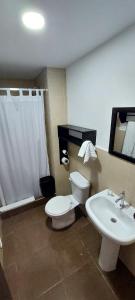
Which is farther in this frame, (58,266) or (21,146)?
(21,146)

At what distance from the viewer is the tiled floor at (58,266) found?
4.61ft

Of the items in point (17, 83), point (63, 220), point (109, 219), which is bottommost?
point (63, 220)

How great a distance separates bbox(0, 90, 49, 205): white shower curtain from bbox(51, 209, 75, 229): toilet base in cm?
76

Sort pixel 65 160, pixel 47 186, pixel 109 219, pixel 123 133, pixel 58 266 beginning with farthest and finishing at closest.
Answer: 1. pixel 47 186
2. pixel 65 160
3. pixel 58 266
4. pixel 109 219
5. pixel 123 133

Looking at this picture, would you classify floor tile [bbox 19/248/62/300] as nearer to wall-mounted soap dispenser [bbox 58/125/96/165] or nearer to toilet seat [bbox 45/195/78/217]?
toilet seat [bbox 45/195/78/217]

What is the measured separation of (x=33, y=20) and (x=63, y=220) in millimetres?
2196

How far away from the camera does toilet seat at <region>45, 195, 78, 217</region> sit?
1.90 m

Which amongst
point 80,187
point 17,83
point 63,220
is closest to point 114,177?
point 80,187

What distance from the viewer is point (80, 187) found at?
77.5 inches

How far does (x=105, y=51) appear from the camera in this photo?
139 centimetres

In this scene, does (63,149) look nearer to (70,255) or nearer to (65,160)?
(65,160)

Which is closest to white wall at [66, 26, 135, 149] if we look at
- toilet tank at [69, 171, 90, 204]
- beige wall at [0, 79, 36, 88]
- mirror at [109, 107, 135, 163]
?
mirror at [109, 107, 135, 163]

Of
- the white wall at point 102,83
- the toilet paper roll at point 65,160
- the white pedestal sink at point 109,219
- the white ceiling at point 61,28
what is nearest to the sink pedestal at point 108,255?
the white pedestal sink at point 109,219

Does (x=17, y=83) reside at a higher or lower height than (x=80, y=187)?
higher
